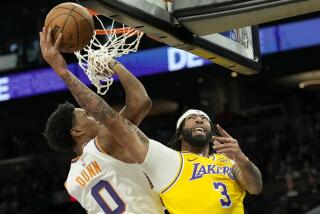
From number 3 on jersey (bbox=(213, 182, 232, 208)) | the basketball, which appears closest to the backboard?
the basketball

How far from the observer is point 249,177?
3338 millimetres

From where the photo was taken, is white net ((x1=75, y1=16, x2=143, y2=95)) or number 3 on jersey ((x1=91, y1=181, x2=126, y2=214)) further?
white net ((x1=75, y1=16, x2=143, y2=95))

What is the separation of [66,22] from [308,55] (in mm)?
9773

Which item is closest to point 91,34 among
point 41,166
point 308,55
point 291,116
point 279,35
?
point 279,35

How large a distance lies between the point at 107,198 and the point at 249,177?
78 cm

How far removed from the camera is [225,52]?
3.41 meters

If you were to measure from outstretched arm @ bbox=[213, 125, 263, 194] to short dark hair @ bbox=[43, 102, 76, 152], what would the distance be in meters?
0.93

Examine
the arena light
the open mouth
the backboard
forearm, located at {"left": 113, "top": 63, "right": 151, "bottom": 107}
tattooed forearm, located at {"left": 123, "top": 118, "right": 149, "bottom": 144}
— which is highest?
the backboard

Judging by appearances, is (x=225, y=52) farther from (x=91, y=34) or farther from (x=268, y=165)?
(x=268, y=165)

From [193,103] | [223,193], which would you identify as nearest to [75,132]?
[223,193]

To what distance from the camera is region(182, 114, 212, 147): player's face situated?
355cm

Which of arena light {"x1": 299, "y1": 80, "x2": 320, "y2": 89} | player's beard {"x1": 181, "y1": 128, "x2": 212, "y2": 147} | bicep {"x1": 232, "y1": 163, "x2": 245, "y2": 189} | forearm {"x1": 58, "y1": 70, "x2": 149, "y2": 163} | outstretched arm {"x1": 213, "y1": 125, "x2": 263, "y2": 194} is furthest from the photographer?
arena light {"x1": 299, "y1": 80, "x2": 320, "y2": 89}

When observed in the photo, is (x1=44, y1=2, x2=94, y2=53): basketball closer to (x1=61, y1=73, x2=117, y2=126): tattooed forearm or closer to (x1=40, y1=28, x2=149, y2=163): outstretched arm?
(x1=40, y1=28, x2=149, y2=163): outstretched arm

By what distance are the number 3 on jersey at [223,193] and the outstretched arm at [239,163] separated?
4.1 inches
